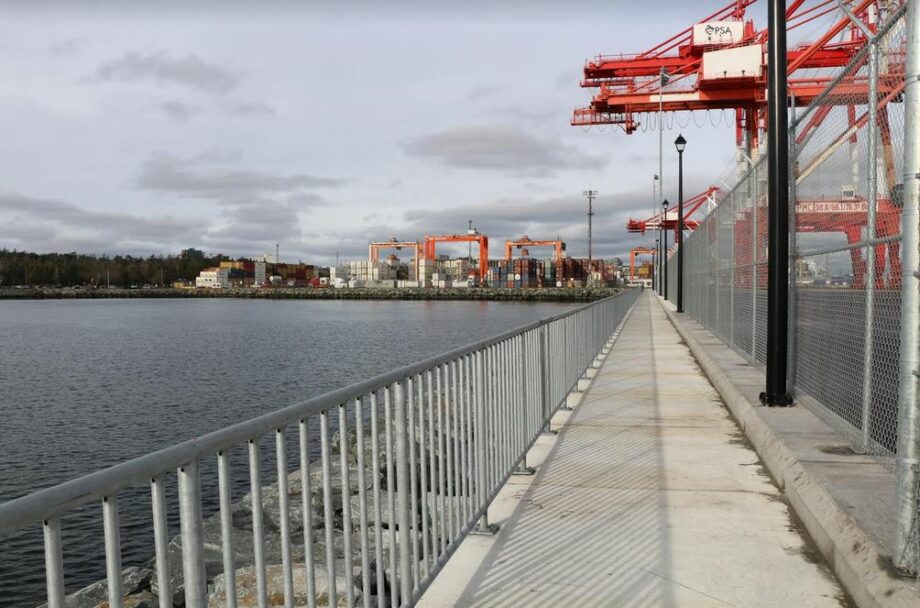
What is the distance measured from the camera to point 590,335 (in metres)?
13.0

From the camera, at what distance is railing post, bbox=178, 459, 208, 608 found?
2.03 m

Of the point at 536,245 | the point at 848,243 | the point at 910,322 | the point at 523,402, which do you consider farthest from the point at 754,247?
the point at 536,245

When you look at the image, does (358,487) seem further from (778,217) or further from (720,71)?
(720,71)

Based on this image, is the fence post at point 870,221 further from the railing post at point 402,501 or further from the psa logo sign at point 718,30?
the psa logo sign at point 718,30

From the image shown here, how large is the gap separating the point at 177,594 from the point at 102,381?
2551cm

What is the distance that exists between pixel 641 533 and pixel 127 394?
2328cm

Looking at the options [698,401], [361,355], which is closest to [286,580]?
[698,401]

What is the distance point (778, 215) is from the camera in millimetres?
7590

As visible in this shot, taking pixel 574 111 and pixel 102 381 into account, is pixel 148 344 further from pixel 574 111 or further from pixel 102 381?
pixel 574 111

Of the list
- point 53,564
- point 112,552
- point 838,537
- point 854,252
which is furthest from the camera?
point 854,252

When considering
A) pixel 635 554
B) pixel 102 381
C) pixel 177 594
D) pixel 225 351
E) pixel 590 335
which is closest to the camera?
pixel 635 554

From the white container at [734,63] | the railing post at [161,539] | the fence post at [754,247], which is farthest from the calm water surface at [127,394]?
the white container at [734,63]

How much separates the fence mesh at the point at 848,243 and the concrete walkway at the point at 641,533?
3.36 ft

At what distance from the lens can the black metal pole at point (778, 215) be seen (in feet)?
24.9
